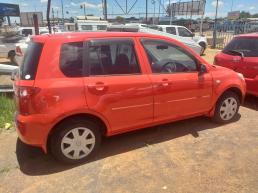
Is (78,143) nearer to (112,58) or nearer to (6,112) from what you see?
(112,58)

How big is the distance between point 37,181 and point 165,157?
178 cm

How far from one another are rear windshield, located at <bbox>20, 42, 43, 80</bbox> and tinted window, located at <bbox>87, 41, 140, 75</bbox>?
2.18ft

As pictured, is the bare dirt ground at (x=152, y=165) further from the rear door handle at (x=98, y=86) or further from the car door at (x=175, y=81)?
the rear door handle at (x=98, y=86)

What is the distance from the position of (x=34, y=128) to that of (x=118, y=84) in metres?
1.23

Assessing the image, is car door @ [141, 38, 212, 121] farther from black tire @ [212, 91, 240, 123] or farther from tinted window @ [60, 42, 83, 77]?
tinted window @ [60, 42, 83, 77]

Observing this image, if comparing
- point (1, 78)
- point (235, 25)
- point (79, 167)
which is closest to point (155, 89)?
point (79, 167)

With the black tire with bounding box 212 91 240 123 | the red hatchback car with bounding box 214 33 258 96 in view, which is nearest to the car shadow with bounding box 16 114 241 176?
the black tire with bounding box 212 91 240 123

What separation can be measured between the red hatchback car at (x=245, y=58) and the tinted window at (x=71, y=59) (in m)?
4.06

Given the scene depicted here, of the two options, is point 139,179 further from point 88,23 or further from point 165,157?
point 88,23

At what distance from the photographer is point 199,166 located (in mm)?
3996

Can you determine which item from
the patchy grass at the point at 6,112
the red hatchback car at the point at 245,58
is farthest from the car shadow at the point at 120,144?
the red hatchback car at the point at 245,58

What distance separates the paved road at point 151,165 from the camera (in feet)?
11.8

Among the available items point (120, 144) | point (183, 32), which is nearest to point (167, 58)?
point (120, 144)

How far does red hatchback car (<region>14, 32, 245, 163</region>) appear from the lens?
3629 mm
